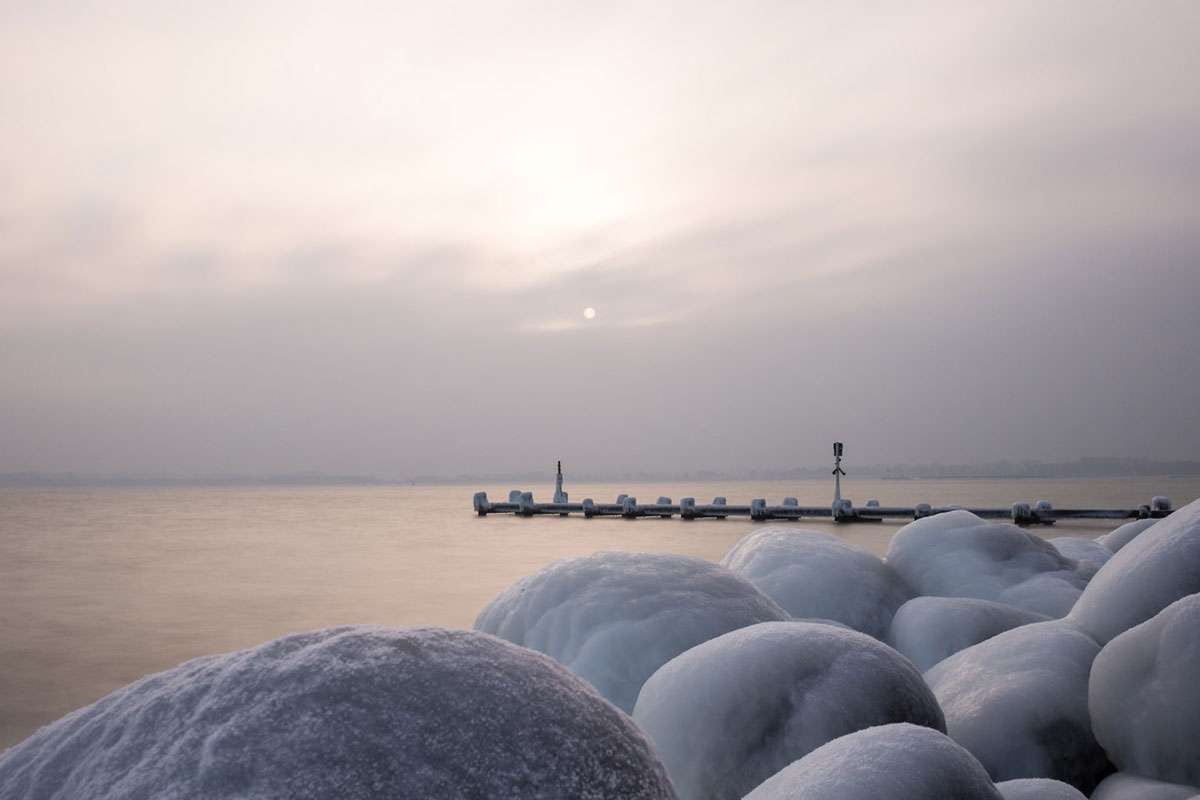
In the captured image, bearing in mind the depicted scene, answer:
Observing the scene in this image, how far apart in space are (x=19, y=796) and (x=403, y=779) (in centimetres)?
78

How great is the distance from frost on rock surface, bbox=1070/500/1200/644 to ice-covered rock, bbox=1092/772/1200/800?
0.85 m

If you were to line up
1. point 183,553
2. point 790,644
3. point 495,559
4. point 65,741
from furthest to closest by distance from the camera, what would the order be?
point 183,553, point 495,559, point 790,644, point 65,741

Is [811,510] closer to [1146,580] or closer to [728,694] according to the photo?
[1146,580]

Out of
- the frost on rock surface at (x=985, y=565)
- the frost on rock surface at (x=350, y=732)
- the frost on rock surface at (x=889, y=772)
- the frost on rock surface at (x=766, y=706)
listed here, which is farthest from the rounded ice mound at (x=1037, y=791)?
the frost on rock surface at (x=985, y=565)

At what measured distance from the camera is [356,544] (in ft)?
90.3

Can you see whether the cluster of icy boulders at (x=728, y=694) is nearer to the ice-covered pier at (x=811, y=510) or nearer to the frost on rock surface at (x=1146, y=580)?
the frost on rock surface at (x=1146, y=580)

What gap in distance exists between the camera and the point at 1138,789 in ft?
11.1

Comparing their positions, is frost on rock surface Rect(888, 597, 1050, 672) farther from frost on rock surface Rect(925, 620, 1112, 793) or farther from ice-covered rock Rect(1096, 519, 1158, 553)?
ice-covered rock Rect(1096, 519, 1158, 553)

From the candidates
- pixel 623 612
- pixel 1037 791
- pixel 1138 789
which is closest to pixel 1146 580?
pixel 1138 789

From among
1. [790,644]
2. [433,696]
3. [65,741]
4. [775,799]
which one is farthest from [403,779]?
[790,644]

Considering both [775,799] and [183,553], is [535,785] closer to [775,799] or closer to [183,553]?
[775,799]

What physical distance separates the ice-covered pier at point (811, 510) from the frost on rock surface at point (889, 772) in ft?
93.7

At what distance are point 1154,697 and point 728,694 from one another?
1707mm

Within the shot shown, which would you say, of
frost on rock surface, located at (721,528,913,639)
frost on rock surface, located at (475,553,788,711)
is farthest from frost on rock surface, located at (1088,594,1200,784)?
frost on rock surface, located at (721,528,913,639)
